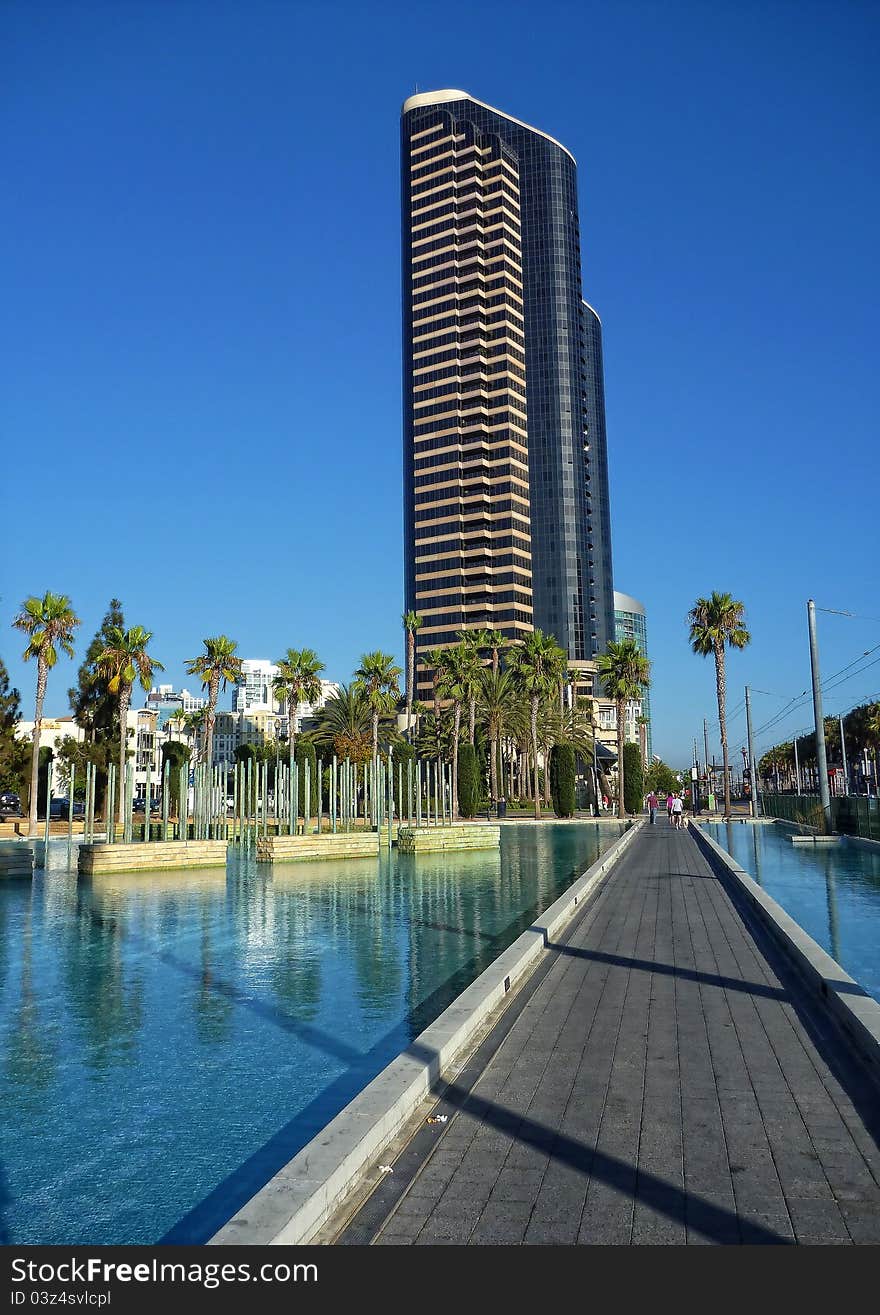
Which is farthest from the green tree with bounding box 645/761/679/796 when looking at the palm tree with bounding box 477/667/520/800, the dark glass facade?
the palm tree with bounding box 477/667/520/800

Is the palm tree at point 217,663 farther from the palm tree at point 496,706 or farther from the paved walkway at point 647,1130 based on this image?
the paved walkway at point 647,1130

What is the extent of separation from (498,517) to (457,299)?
35992mm

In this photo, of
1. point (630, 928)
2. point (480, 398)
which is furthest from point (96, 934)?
point (480, 398)

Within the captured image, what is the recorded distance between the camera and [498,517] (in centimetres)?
13838

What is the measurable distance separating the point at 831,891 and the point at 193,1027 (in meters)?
14.2

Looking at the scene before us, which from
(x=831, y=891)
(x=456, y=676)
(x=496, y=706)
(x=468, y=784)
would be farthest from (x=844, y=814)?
(x=496, y=706)

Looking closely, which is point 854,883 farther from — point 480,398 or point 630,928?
point 480,398

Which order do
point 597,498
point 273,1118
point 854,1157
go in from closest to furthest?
1. point 854,1157
2. point 273,1118
3. point 597,498

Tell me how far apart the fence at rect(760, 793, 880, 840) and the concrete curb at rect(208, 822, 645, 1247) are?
25.0m

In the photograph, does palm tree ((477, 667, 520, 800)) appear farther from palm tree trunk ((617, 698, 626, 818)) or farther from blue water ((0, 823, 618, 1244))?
blue water ((0, 823, 618, 1244))

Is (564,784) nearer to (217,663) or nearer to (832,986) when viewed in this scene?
(217,663)

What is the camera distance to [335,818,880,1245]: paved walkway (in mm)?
4320

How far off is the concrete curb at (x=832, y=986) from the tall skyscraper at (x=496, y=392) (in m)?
121

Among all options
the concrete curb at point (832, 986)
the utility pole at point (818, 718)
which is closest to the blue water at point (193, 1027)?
the concrete curb at point (832, 986)
